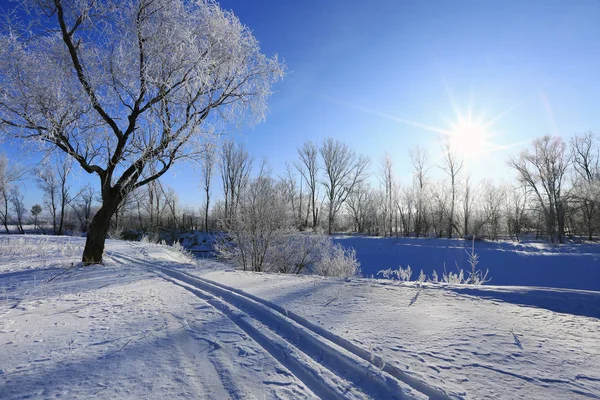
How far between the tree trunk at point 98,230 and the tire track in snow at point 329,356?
533 centimetres

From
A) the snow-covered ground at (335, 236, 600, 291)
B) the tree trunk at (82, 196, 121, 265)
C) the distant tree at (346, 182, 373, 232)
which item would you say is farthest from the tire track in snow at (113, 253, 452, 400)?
the distant tree at (346, 182, 373, 232)

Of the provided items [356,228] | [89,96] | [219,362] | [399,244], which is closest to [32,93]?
[89,96]

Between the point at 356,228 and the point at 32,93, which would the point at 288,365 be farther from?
the point at 356,228

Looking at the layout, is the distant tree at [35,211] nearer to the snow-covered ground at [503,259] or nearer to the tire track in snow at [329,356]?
the snow-covered ground at [503,259]

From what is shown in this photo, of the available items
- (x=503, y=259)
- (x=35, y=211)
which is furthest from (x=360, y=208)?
(x=35, y=211)

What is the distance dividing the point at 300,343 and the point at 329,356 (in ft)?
1.34

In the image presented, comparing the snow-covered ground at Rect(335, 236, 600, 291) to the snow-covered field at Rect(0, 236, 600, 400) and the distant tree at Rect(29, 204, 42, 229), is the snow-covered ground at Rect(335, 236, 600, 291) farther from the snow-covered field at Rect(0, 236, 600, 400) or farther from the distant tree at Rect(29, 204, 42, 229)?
the distant tree at Rect(29, 204, 42, 229)

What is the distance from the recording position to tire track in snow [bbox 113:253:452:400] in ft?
6.97

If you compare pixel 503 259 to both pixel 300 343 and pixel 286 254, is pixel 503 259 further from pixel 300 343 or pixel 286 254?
pixel 300 343

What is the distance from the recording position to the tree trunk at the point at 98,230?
7645mm

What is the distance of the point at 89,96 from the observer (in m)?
6.73

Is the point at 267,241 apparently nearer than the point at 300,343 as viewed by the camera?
No

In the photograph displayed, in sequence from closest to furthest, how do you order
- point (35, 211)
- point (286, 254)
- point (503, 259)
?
point (286, 254)
point (503, 259)
point (35, 211)

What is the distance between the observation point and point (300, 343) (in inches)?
117
